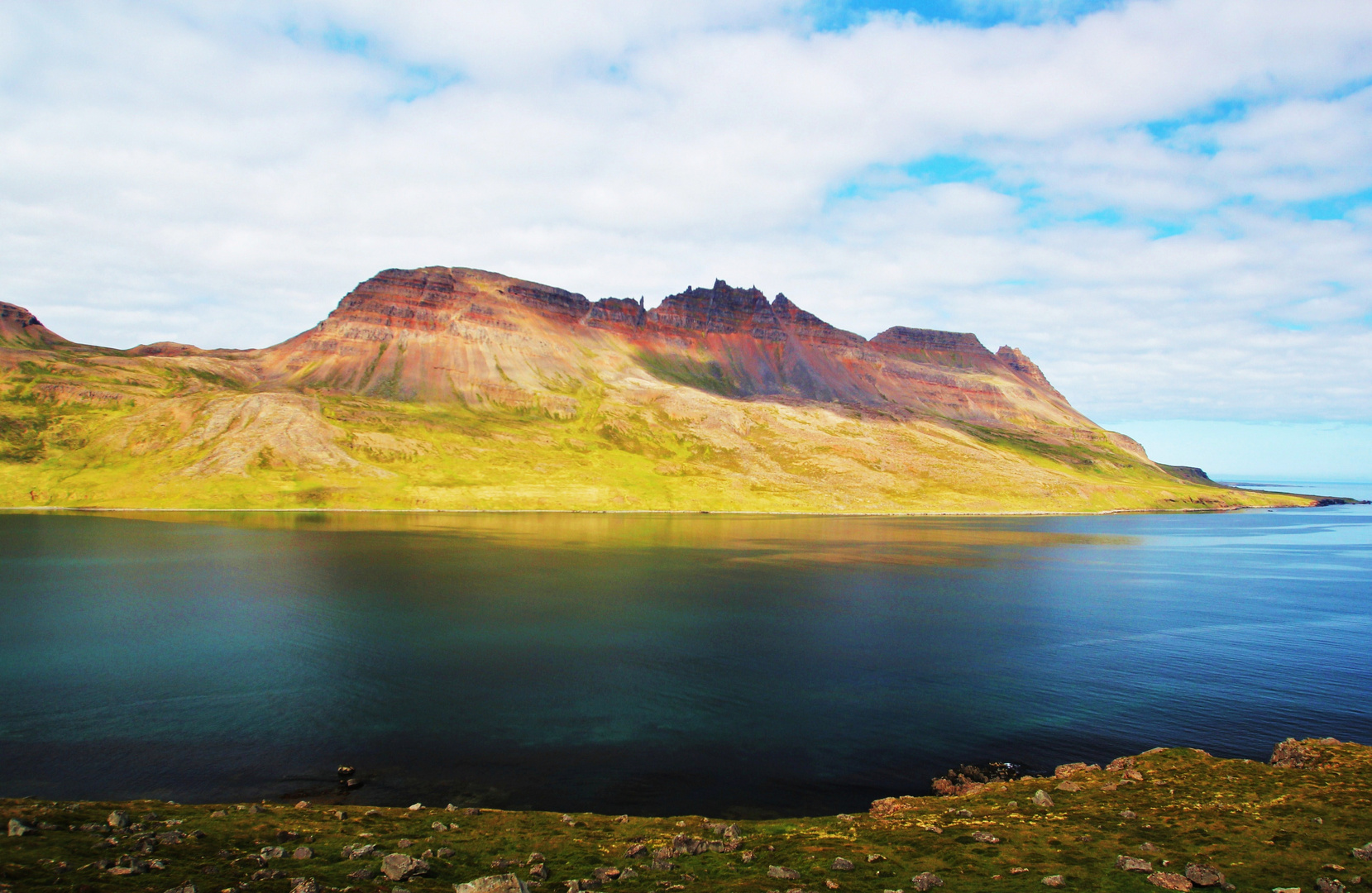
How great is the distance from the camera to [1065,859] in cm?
2505

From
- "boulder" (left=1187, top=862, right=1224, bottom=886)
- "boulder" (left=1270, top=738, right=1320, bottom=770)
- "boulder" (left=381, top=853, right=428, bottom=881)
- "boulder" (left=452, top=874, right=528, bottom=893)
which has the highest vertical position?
"boulder" (left=452, top=874, right=528, bottom=893)

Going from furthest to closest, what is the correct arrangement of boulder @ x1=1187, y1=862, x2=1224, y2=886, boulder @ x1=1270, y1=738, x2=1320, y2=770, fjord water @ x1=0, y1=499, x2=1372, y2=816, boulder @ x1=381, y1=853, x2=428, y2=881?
1. fjord water @ x1=0, y1=499, x2=1372, y2=816
2. boulder @ x1=1270, y1=738, x2=1320, y2=770
3. boulder @ x1=381, y1=853, x2=428, y2=881
4. boulder @ x1=1187, y1=862, x2=1224, y2=886

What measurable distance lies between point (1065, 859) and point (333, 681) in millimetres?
50183

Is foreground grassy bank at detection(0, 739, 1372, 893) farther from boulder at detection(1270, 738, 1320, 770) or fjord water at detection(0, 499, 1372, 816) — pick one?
fjord water at detection(0, 499, 1372, 816)

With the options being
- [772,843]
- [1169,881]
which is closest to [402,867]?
[772,843]

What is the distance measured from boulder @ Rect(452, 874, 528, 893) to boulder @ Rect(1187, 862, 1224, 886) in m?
20.8

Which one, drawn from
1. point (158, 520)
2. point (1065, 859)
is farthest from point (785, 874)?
point (158, 520)

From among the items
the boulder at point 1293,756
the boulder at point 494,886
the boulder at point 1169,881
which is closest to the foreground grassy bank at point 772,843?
the boulder at point 1169,881

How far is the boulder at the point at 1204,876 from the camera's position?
22109mm

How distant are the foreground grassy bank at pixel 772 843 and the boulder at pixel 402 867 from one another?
85mm

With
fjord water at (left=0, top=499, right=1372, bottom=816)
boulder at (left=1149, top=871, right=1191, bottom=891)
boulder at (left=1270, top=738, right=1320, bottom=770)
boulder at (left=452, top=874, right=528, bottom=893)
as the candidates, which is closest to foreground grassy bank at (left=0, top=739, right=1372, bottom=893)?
boulder at (left=1149, top=871, right=1191, bottom=891)

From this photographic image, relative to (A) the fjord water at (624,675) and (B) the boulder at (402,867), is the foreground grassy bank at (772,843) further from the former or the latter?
(A) the fjord water at (624,675)

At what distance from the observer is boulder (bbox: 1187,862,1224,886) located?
2211 cm

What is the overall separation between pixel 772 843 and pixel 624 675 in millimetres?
31186
